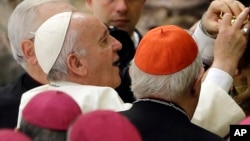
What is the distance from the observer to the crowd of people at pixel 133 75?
2.58m

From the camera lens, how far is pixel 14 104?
3178 mm

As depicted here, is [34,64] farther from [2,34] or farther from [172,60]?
[2,34]

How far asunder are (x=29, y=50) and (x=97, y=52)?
13.6 inches

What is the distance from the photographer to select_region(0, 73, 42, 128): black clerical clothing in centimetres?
314

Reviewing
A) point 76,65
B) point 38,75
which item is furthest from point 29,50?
point 76,65

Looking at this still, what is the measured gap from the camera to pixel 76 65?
2926mm

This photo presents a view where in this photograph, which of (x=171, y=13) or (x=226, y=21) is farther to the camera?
(x=171, y=13)

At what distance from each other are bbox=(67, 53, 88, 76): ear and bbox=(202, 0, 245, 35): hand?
0.69m

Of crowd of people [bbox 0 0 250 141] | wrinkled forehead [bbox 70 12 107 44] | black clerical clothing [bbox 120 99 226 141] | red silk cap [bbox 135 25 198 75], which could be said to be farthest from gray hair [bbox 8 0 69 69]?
black clerical clothing [bbox 120 99 226 141]

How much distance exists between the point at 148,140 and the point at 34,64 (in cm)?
78

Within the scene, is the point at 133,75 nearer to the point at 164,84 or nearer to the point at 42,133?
the point at 164,84

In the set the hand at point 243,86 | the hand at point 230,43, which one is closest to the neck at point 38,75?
the hand at point 230,43

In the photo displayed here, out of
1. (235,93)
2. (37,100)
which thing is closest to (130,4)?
(235,93)

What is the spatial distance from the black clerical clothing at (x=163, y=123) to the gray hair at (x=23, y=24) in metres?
0.68
